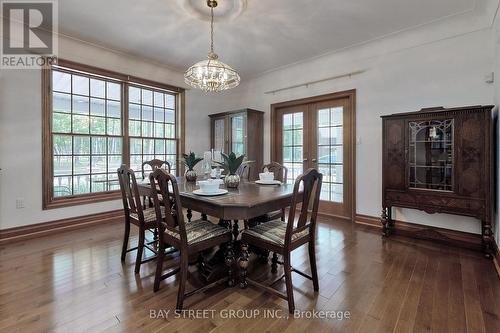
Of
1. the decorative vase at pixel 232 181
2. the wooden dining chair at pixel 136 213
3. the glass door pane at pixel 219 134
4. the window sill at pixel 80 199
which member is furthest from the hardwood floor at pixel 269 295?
the glass door pane at pixel 219 134

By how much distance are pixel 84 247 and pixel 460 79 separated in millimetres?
4851

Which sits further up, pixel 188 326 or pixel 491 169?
pixel 491 169

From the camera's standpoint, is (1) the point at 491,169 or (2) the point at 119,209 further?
(2) the point at 119,209

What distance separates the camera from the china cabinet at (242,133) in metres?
4.87

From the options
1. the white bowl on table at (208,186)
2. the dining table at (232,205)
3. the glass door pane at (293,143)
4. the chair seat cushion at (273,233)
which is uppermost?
the glass door pane at (293,143)

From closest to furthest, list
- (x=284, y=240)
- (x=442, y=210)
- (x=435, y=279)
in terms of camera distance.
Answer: (x=284, y=240) < (x=435, y=279) < (x=442, y=210)

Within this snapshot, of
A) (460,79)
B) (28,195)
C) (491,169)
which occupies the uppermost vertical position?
(460,79)

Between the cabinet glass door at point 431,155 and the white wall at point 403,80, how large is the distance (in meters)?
0.45

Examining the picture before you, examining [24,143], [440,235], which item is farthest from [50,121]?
[440,235]

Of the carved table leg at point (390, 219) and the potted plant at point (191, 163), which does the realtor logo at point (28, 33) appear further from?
the carved table leg at point (390, 219)

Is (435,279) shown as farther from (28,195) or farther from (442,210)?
(28,195)

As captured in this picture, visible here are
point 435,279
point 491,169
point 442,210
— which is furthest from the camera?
point 442,210

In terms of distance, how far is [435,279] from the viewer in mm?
2184

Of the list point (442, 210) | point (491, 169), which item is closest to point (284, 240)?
point (442, 210)
